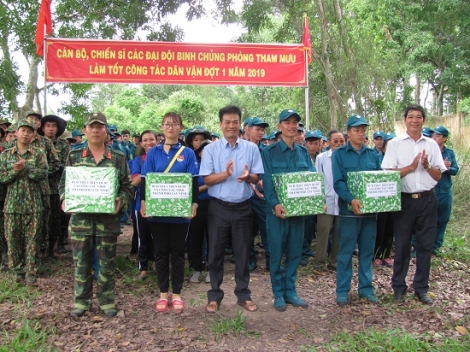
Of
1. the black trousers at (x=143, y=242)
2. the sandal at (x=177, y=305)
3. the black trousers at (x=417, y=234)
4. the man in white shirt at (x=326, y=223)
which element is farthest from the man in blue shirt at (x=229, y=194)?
the man in white shirt at (x=326, y=223)

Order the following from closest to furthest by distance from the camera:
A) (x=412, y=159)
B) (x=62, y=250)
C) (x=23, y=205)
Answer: (x=412, y=159) < (x=23, y=205) < (x=62, y=250)

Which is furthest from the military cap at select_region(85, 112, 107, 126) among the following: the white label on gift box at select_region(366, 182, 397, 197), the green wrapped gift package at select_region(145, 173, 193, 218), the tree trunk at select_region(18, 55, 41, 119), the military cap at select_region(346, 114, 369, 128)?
the tree trunk at select_region(18, 55, 41, 119)

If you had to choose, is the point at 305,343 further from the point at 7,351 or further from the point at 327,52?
the point at 327,52

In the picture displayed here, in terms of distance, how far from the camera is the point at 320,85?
14.6 meters

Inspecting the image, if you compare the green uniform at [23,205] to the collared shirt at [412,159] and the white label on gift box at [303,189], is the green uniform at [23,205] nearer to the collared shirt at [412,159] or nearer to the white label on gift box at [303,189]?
the white label on gift box at [303,189]

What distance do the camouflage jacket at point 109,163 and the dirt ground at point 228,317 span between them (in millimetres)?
1146

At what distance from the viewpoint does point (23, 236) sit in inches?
201

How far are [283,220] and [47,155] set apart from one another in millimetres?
3221

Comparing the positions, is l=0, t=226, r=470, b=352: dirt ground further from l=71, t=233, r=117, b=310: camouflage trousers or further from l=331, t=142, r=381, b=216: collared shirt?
l=331, t=142, r=381, b=216: collared shirt

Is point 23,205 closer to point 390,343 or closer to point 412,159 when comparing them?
point 390,343

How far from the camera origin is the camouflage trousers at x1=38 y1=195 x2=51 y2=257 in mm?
5239

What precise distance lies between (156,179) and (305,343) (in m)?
1.97

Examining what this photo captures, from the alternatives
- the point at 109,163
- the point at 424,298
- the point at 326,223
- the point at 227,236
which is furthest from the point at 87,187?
the point at 424,298

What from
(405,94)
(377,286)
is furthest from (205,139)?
(405,94)
